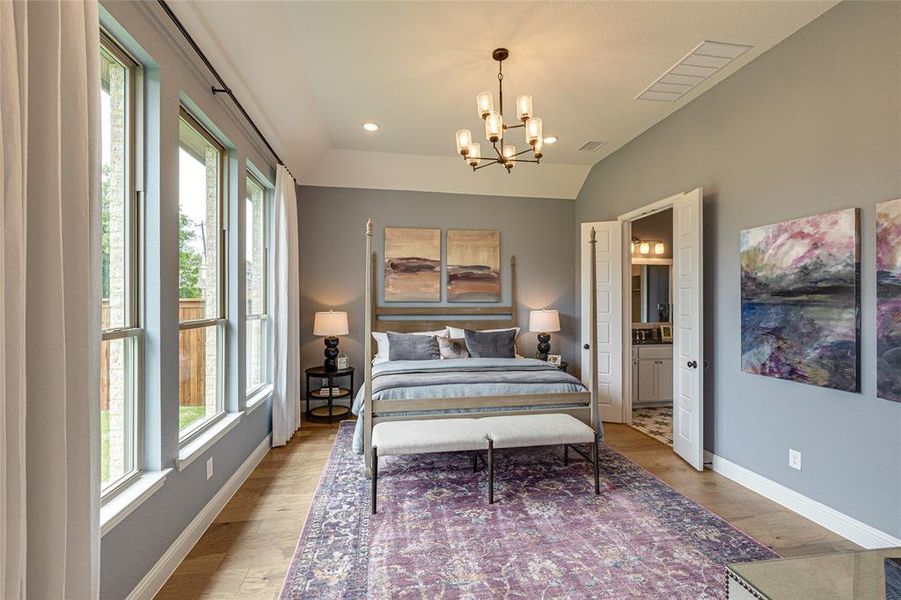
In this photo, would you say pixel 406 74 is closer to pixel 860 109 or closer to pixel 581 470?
pixel 860 109

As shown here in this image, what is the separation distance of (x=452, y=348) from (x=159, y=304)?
10.1 feet

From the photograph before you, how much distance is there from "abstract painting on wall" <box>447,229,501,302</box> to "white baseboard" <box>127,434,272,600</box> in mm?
2993

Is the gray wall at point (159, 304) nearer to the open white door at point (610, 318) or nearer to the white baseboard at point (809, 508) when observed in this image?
the white baseboard at point (809, 508)

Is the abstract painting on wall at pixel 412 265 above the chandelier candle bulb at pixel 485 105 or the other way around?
the other way around

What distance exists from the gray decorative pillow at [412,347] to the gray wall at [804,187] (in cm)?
256

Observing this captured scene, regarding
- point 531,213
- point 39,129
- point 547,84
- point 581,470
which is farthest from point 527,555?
point 531,213

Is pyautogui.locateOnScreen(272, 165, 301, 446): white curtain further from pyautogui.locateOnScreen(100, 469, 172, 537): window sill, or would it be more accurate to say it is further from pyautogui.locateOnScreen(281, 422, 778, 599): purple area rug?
pyautogui.locateOnScreen(100, 469, 172, 537): window sill

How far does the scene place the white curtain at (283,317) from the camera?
3814 millimetres

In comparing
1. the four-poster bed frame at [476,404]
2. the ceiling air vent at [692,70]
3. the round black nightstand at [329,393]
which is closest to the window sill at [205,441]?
the four-poster bed frame at [476,404]

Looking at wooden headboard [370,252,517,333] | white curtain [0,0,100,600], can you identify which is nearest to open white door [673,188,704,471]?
wooden headboard [370,252,517,333]

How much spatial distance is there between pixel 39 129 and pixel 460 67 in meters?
2.61

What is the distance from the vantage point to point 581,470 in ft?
10.7

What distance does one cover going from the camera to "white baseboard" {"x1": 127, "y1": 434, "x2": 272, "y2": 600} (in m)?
1.83

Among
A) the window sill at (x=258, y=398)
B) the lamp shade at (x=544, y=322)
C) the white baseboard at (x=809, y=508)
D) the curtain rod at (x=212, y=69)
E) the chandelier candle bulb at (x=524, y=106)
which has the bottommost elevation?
the white baseboard at (x=809, y=508)
